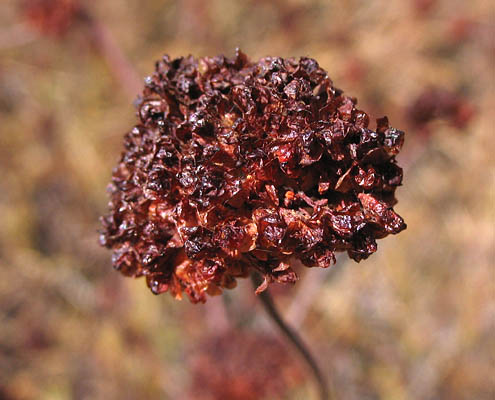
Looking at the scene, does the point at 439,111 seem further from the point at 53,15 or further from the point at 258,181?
the point at 53,15

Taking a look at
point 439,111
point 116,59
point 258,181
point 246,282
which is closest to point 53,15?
point 116,59

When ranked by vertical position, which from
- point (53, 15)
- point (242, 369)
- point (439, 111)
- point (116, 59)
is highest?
point (53, 15)

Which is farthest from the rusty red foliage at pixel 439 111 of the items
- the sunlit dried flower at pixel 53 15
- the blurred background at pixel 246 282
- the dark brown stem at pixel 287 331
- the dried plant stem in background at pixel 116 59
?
the sunlit dried flower at pixel 53 15

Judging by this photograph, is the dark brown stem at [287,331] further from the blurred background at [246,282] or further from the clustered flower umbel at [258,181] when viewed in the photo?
the blurred background at [246,282]

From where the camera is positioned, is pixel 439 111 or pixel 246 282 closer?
pixel 439 111

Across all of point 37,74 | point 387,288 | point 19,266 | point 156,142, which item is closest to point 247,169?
point 156,142

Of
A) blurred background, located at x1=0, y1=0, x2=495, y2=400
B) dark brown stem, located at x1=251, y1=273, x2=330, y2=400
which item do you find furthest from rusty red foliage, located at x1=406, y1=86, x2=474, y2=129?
dark brown stem, located at x1=251, y1=273, x2=330, y2=400

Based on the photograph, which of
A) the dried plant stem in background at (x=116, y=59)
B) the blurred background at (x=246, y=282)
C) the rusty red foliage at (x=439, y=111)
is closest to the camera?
the rusty red foliage at (x=439, y=111)
